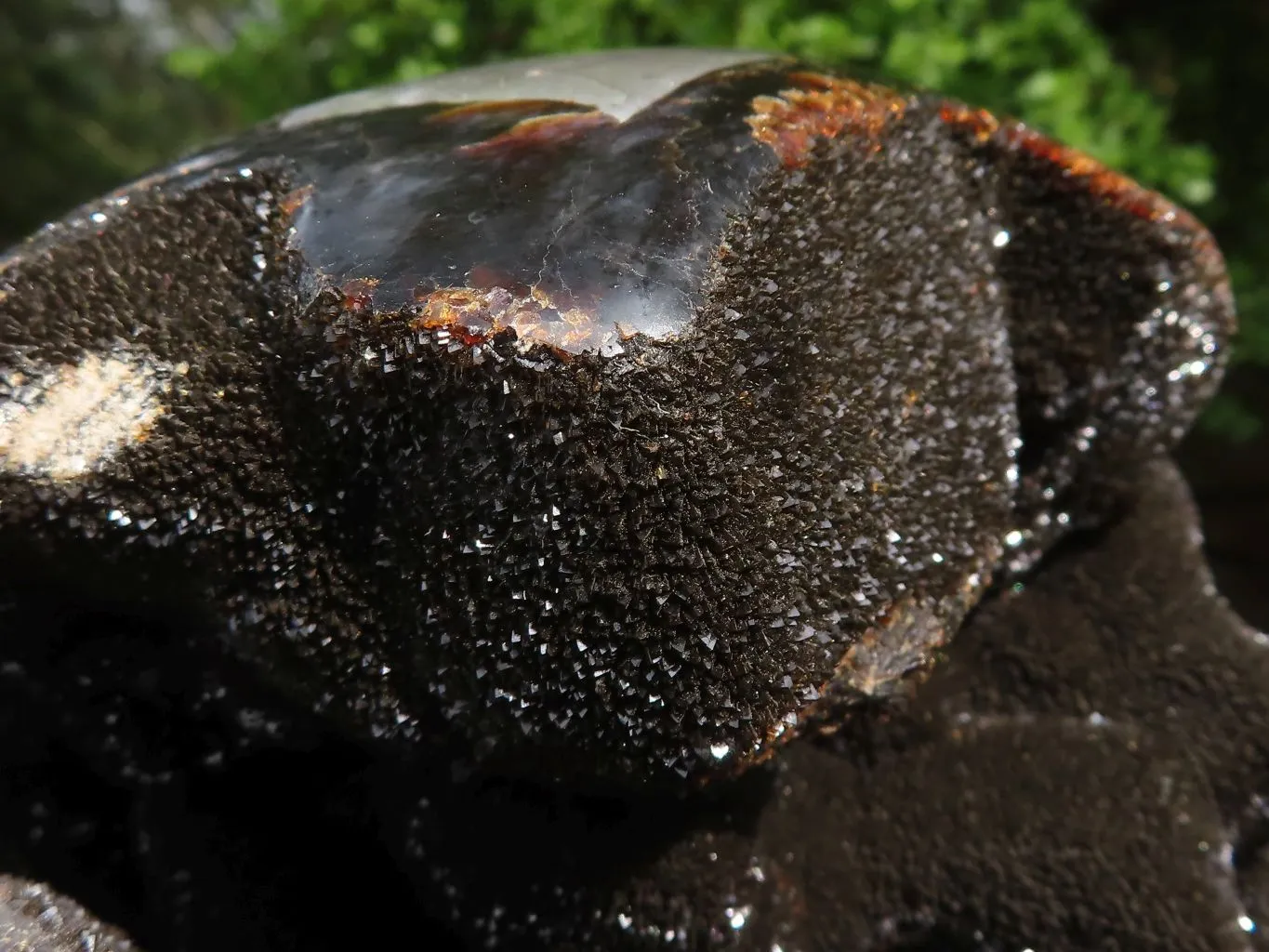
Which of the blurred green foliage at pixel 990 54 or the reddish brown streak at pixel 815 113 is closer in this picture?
the reddish brown streak at pixel 815 113

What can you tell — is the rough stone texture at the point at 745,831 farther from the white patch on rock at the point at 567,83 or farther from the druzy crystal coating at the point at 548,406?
the white patch on rock at the point at 567,83

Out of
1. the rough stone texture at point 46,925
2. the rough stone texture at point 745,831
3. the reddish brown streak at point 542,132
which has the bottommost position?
the rough stone texture at point 745,831

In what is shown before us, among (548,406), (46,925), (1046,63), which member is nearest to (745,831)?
(548,406)

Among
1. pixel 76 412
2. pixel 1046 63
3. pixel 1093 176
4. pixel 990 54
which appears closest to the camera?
pixel 76 412

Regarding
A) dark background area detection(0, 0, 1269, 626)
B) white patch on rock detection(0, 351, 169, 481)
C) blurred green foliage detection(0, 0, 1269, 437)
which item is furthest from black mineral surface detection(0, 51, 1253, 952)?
dark background area detection(0, 0, 1269, 626)

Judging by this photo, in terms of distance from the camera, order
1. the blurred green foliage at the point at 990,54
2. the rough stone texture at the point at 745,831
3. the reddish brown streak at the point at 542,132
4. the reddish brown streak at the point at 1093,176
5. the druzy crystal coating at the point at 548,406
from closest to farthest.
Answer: the druzy crystal coating at the point at 548,406 → the reddish brown streak at the point at 542,132 → the rough stone texture at the point at 745,831 → the reddish brown streak at the point at 1093,176 → the blurred green foliage at the point at 990,54

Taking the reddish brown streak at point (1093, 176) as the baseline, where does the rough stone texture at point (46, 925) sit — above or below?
below

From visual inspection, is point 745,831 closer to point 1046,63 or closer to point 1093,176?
point 1093,176

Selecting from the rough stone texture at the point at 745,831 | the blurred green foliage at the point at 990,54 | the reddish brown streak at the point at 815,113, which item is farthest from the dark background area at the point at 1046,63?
the rough stone texture at the point at 745,831
